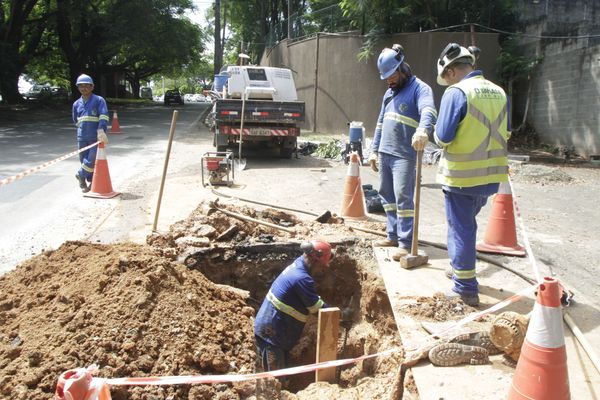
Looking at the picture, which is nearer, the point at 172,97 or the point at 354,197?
the point at 354,197

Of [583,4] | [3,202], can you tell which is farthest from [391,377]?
[583,4]

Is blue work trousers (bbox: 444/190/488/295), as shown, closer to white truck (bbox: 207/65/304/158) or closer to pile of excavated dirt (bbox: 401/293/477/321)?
pile of excavated dirt (bbox: 401/293/477/321)

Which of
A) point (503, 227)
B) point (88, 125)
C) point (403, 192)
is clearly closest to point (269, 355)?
point (403, 192)

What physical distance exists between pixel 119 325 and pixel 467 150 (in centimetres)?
Result: 262

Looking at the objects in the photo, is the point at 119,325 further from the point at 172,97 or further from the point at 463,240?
the point at 172,97

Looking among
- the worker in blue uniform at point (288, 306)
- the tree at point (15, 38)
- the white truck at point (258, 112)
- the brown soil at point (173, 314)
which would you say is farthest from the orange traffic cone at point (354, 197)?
the tree at point (15, 38)

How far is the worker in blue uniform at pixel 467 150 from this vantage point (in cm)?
341

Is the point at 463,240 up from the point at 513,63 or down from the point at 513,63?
down

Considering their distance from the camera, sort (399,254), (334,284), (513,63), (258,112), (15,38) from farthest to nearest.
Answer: (15,38)
(513,63)
(258,112)
(334,284)
(399,254)

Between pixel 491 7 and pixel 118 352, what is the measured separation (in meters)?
16.4

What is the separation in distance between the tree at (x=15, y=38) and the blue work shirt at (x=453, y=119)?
71.8 ft

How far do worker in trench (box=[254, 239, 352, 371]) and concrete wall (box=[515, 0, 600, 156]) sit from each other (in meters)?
10.6

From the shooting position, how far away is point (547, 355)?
88.0 inches

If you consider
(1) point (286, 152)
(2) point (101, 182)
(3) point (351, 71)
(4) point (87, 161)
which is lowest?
(2) point (101, 182)
